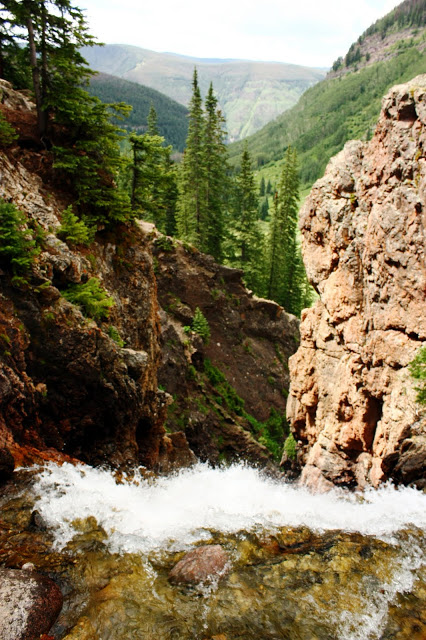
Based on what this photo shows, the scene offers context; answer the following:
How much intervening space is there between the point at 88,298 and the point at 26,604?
349 inches

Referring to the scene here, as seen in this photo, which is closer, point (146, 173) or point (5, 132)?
point (5, 132)

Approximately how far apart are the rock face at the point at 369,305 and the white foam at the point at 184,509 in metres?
2.21

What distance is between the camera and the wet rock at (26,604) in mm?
5262

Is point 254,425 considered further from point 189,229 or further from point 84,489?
point 84,489

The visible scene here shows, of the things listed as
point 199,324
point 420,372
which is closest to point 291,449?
point 199,324

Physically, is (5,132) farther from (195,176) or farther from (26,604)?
(195,176)

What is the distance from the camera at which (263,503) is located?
12.5m

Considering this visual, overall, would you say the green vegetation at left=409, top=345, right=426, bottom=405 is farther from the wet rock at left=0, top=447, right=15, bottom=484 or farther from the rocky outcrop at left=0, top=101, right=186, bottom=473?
the wet rock at left=0, top=447, right=15, bottom=484

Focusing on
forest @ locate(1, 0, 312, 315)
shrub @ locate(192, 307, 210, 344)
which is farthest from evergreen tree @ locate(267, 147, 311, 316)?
shrub @ locate(192, 307, 210, 344)

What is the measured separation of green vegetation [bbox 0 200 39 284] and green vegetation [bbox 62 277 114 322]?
204 cm

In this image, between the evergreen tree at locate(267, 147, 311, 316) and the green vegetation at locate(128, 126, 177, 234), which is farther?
the evergreen tree at locate(267, 147, 311, 316)

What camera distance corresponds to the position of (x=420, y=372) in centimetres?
1312

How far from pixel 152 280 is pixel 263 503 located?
11807 mm

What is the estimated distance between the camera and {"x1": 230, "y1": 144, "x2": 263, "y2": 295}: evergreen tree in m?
42.6
